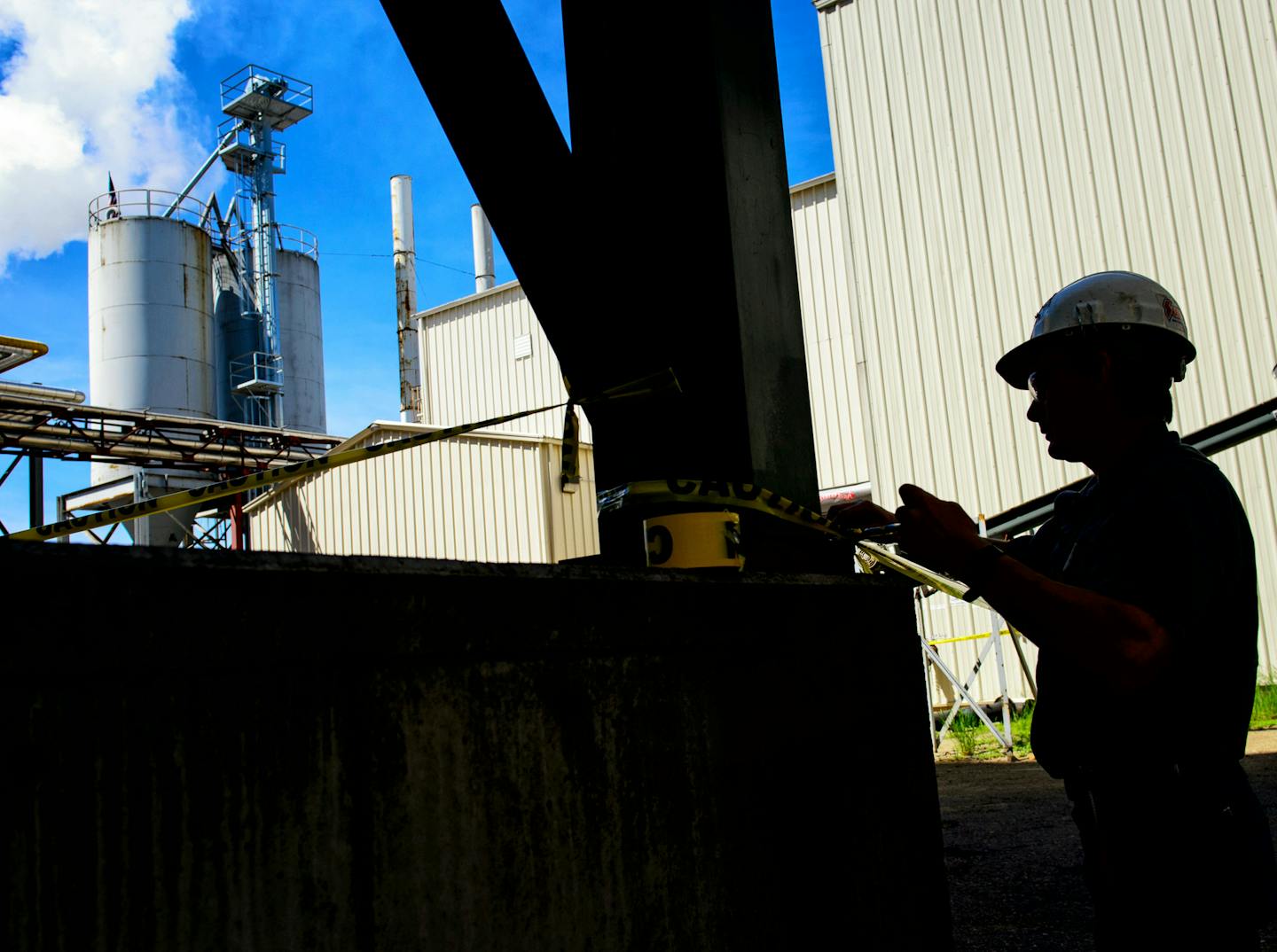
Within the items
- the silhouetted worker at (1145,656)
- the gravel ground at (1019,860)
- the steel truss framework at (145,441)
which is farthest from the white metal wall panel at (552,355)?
the silhouetted worker at (1145,656)

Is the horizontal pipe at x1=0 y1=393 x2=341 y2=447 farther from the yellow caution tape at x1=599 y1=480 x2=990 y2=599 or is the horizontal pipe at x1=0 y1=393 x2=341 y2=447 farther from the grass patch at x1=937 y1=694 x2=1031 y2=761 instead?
the yellow caution tape at x1=599 y1=480 x2=990 y2=599

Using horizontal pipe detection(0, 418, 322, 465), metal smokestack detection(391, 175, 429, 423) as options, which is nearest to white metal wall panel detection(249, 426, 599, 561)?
horizontal pipe detection(0, 418, 322, 465)

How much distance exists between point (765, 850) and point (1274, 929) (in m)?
2.73

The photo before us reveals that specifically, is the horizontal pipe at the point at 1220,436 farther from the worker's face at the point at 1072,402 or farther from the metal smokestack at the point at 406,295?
the metal smokestack at the point at 406,295

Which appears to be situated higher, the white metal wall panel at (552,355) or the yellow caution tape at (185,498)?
the white metal wall panel at (552,355)

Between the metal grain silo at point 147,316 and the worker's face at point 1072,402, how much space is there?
1135 inches

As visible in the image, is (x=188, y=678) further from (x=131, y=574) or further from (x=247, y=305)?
(x=247, y=305)

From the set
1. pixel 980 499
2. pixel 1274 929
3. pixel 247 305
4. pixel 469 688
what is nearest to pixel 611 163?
pixel 469 688

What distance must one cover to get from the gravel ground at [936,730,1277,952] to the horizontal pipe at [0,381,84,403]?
653 inches

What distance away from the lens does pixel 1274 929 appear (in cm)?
357

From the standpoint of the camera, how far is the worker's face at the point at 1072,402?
83.4 inches

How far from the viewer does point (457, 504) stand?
1756cm

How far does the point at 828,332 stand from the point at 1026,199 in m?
4.66

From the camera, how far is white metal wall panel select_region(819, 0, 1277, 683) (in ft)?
34.1
